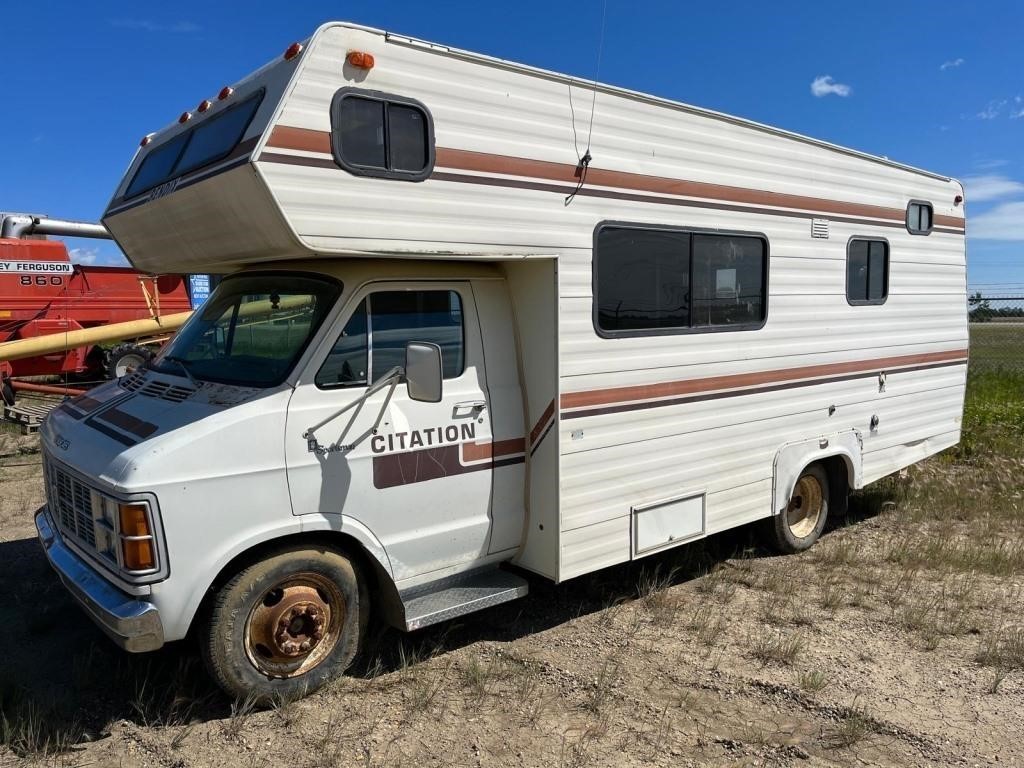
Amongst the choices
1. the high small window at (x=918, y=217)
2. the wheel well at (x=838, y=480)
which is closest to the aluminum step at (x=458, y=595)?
the wheel well at (x=838, y=480)

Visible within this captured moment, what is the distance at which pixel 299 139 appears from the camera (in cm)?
336

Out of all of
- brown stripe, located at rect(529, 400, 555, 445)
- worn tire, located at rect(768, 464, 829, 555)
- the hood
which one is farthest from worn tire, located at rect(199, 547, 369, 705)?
worn tire, located at rect(768, 464, 829, 555)

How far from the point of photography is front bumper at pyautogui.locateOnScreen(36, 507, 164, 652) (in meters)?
3.29

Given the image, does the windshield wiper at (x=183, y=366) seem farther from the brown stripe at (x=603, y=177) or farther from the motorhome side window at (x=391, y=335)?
the brown stripe at (x=603, y=177)

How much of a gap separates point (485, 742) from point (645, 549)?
1709 millimetres

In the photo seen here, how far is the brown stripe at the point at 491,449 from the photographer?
421cm

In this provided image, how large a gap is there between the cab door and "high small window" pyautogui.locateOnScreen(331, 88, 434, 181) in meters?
0.64

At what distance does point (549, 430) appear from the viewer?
4352 millimetres

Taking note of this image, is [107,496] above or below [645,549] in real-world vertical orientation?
above

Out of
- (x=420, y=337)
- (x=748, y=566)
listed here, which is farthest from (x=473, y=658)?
(x=748, y=566)

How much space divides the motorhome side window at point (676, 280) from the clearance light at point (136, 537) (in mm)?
2548

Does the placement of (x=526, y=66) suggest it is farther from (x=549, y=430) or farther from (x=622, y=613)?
(x=622, y=613)

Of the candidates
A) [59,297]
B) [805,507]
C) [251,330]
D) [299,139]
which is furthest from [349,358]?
[59,297]

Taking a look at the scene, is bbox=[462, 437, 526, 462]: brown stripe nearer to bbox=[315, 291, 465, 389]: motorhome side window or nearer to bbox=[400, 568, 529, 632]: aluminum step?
bbox=[315, 291, 465, 389]: motorhome side window
